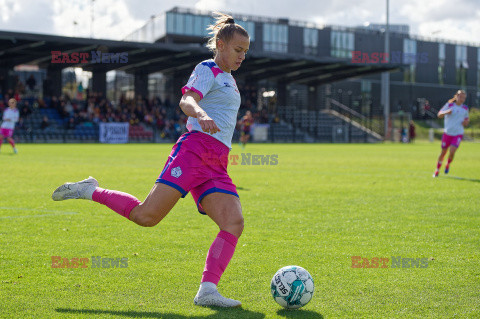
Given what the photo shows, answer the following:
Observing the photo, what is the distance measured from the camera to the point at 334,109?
62.8 meters

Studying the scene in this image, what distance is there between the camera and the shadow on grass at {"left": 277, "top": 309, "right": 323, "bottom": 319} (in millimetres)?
3895

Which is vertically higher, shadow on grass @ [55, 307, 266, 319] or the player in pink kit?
the player in pink kit

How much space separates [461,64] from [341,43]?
22205mm

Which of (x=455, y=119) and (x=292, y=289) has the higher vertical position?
(x=455, y=119)

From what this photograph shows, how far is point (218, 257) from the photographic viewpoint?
4.19 metres

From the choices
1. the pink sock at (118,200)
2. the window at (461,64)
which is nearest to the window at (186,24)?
the window at (461,64)

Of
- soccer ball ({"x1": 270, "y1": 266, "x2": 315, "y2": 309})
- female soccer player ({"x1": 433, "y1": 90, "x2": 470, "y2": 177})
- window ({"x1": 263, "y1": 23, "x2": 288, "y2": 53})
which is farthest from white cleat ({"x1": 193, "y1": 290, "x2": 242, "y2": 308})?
window ({"x1": 263, "y1": 23, "x2": 288, "y2": 53})

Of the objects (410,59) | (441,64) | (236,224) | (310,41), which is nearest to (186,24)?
(310,41)

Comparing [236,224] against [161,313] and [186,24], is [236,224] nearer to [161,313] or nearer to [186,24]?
[161,313]

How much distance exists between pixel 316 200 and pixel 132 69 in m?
41.2

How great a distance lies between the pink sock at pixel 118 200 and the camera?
14.7ft

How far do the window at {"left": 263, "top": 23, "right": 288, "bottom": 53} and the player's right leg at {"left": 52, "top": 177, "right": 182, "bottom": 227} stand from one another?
65053 millimetres

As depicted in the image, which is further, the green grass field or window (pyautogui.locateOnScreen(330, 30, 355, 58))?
window (pyautogui.locateOnScreen(330, 30, 355, 58))

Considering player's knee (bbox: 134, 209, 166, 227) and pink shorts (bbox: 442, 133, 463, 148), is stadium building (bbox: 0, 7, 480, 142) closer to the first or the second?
pink shorts (bbox: 442, 133, 463, 148)
